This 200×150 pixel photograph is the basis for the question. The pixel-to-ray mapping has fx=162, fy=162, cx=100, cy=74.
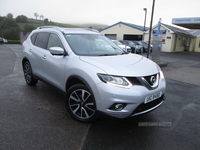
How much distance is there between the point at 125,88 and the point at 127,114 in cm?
41

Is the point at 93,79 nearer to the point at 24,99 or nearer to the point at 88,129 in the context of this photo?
the point at 88,129

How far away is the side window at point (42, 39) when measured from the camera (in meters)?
4.19

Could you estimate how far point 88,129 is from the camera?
9.52 feet

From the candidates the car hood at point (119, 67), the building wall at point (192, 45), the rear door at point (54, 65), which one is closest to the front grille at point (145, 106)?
the car hood at point (119, 67)

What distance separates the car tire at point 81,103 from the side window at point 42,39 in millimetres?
1747

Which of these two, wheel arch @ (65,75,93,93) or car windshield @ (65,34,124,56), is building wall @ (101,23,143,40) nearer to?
car windshield @ (65,34,124,56)

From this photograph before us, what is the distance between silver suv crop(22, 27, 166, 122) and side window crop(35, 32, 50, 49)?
0.08 meters

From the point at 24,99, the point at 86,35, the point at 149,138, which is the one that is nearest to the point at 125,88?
the point at 149,138

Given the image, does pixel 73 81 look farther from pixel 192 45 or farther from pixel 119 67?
pixel 192 45

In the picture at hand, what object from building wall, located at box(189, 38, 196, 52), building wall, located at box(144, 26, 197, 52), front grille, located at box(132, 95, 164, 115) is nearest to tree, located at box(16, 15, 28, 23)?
building wall, located at box(144, 26, 197, 52)

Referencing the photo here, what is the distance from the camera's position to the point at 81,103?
2.97 m

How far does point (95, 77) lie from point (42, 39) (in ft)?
8.25

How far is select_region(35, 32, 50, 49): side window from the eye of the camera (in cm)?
419

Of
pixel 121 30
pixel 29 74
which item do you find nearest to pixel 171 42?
pixel 121 30
